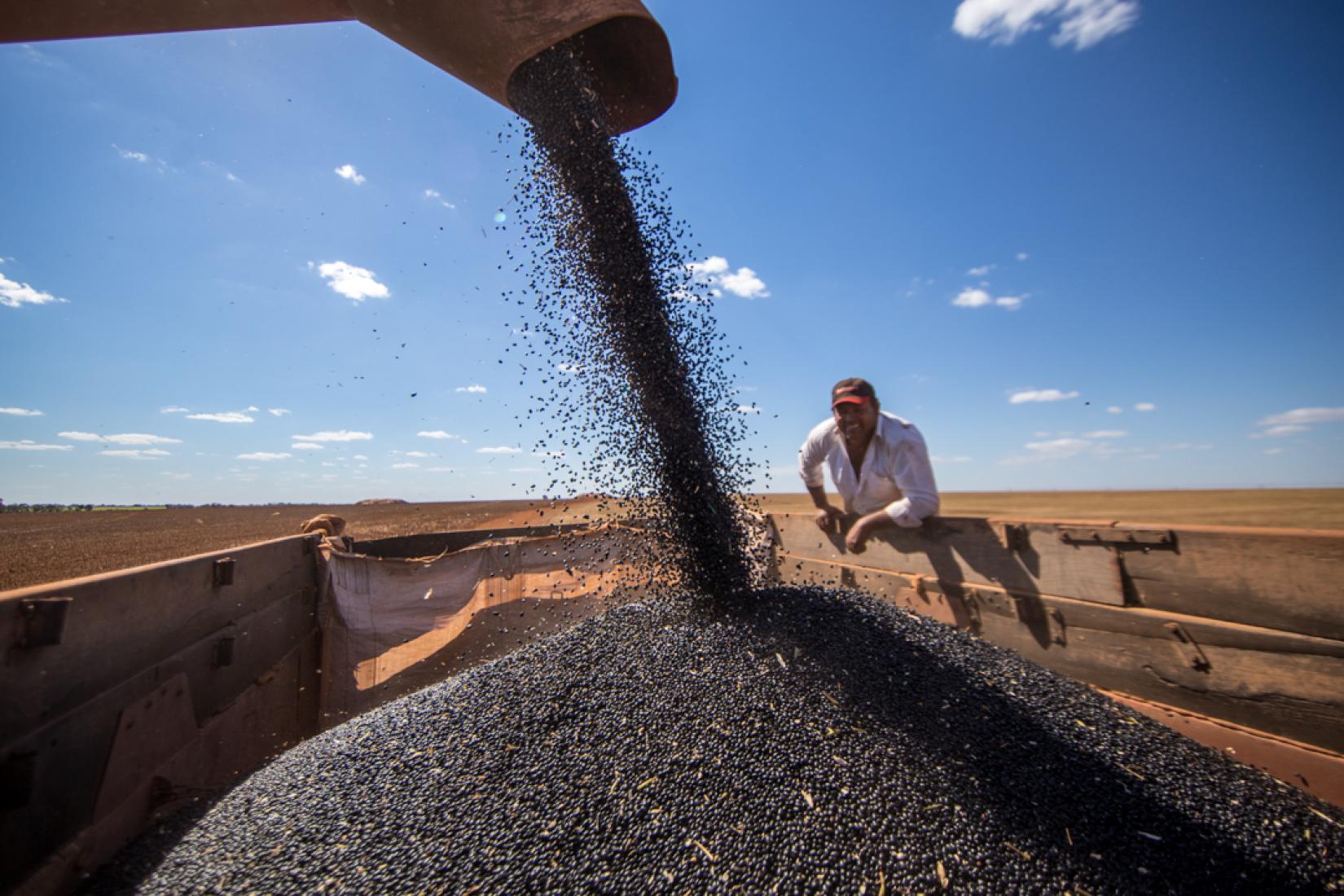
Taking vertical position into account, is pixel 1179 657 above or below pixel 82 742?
below

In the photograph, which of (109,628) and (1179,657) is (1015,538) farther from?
(109,628)

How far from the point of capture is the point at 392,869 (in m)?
1.54

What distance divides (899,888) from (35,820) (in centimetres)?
229

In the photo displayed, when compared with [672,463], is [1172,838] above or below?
below

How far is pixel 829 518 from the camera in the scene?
132 inches

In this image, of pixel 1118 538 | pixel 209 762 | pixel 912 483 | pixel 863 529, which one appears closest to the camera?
pixel 1118 538

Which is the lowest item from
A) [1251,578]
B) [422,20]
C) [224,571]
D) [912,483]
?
[1251,578]

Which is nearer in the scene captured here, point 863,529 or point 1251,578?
point 1251,578

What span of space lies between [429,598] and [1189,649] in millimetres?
4893

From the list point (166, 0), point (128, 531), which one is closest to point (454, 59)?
point (166, 0)

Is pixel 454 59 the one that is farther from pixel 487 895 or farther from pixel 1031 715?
pixel 1031 715

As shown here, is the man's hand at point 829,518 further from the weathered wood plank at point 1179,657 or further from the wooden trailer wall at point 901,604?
the weathered wood plank at point 1179,657

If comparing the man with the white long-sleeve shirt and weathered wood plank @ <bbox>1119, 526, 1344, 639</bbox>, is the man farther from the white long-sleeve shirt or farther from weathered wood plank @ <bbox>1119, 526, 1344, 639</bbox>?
weathered wood plank @ <bbox>1119, 526, 1344, 639</bbox>

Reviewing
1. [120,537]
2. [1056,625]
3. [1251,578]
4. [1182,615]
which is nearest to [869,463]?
A: [1056,625]
